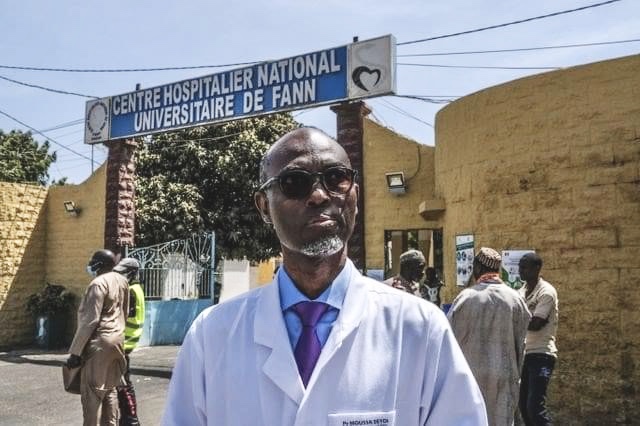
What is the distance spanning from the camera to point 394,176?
9.54 metres

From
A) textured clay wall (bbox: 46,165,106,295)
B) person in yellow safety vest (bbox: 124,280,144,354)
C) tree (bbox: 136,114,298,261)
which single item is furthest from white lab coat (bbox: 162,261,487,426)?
tree (bbox: 136,114,298,261)

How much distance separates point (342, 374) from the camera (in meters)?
1.51

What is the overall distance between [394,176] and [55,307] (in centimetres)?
791

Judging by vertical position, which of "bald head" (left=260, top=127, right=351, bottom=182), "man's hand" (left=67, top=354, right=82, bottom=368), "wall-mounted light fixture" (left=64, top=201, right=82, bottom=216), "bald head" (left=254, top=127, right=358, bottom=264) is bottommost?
"man's hand" (left=67, top=354, right=82, bottom=368)

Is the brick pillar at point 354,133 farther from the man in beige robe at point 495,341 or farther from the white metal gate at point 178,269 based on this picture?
the man in beige robe at point 495,341

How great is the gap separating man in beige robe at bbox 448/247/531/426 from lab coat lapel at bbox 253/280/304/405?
9.89 feet

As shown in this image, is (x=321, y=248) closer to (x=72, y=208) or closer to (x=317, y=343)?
(x=317, y=343)

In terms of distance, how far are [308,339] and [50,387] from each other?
8.23m

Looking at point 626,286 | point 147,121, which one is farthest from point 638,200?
point 147,121

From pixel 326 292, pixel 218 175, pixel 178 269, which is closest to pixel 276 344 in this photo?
pixel 326 292

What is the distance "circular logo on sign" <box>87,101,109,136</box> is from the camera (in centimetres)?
1263

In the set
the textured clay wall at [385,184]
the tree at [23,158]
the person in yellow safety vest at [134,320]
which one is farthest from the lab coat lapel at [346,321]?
the tree at [23,158]

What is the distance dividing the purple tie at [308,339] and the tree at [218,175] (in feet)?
50.4

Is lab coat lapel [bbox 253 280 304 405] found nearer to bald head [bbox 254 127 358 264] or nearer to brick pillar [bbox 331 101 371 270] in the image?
bald head [bbox 254 127 358 264]
